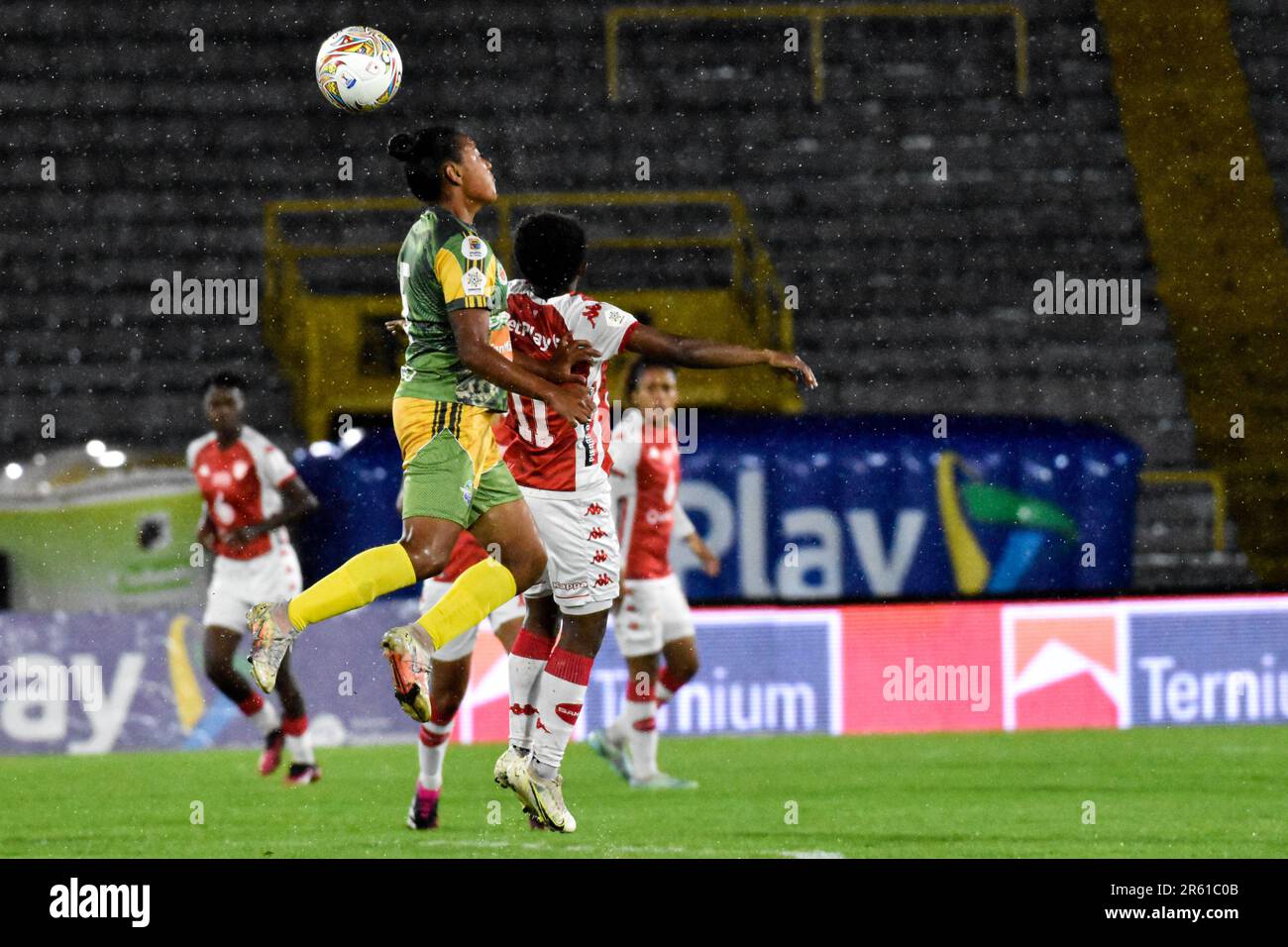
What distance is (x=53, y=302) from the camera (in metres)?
13.2

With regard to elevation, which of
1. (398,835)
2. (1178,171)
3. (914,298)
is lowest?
(398,835)

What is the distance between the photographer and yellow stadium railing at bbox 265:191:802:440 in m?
12.1

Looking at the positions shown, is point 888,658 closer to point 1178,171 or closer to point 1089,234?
point 1089,234

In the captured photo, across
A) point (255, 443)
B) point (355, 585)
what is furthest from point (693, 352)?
point (255, 443)

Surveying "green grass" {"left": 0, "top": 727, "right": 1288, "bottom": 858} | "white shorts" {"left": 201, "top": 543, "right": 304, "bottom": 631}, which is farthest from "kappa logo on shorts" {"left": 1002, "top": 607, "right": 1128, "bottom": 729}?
"white shorts" {"left": 201, "top": 543, "right": 304, "bottom": 631}

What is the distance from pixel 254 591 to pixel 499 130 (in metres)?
5.84

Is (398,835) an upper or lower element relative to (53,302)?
lower

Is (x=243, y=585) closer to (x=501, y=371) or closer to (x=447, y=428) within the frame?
(x=447, y=428)

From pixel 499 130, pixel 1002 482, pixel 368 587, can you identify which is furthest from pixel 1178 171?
pixel 368 587

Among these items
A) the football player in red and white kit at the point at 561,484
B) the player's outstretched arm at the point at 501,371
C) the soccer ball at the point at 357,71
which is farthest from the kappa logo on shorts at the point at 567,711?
the soccer ball at the point at 357,71

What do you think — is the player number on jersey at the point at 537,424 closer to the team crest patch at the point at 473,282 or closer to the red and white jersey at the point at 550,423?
the red and white jersey at the point at 550,423

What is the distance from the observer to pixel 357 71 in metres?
6.27

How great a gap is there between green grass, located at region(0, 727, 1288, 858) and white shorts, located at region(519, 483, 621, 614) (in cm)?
74

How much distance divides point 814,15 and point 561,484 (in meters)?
8.71
